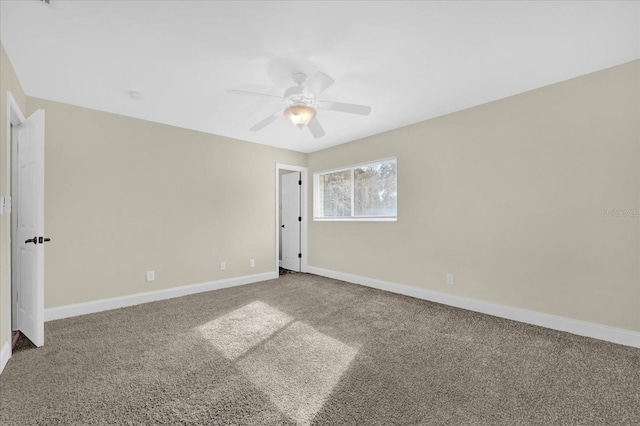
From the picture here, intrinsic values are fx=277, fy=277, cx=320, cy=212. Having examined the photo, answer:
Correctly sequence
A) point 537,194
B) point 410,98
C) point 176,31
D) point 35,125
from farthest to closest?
point 410,98
point 537,194
point 35,125
point 176,31

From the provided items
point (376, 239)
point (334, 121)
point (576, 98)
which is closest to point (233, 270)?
point (376, 239)

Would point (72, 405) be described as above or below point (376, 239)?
below

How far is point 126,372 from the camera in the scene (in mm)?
1930

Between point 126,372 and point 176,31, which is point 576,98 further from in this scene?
point 126,372

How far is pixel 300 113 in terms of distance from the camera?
2.43 meters

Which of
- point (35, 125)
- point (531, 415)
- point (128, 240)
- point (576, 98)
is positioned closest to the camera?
point (531, 415)

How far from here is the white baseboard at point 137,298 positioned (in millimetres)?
2980

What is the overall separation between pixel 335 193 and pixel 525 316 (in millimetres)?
3194

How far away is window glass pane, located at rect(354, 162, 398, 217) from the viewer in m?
4.16

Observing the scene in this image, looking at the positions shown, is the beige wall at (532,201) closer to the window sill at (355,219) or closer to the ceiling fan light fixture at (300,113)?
the window sill at (355,219)

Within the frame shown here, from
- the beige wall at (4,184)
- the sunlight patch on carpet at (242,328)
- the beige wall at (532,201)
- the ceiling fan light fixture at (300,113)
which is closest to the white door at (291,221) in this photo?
the beige wall at (532,201)

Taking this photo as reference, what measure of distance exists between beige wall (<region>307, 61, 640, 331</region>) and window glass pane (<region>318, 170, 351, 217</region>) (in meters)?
1.02

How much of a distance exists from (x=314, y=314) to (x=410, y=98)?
2588 mm

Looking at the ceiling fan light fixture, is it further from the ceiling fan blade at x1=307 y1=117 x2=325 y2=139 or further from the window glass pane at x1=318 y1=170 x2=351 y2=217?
the window glass pane at x1=318 y1=170 x2=351 y2=217
